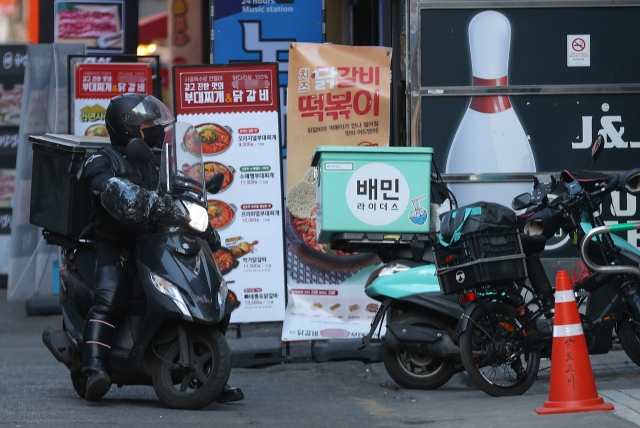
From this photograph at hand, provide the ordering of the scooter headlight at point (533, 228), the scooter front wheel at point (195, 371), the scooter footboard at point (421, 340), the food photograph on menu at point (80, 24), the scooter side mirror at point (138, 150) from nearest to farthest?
the scooter side mirror at point (138, 150)
the scooter front wheel at point (195, 371)
the scooter headlight at point (533, 228)
the scooter footboard at point (421, 340)
the food photograph on menu at point (80, 24)

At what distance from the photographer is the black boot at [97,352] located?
6.66m

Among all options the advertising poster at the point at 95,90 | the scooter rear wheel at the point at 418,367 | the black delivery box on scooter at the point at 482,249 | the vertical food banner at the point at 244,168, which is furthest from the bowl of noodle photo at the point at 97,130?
the black delivery box on scooter at the point at 482,249

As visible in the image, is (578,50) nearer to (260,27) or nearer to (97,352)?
(260,27)

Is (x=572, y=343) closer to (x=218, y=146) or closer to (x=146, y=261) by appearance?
(x=146, y=261)

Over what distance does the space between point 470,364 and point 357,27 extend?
21.8 feet

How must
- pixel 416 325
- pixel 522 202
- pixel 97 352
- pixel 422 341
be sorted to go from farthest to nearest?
pixel 416 325
pixel 422 341
pixel 522 202
pixel 97 352

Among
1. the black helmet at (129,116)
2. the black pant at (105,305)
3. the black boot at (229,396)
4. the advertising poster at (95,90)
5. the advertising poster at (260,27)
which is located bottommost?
the black boot at (229,396)

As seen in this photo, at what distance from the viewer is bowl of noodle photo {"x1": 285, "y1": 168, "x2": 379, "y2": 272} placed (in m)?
9.41

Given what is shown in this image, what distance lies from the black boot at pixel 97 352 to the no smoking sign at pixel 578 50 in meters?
4.59

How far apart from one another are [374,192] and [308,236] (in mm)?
1505

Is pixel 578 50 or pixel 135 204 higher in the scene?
pixel 578 50

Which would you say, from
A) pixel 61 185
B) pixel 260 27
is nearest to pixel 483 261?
pixel 61 185

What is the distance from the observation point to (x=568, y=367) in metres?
6.18

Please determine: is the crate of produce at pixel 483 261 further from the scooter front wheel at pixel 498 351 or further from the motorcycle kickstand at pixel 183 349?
the motorcycle kickstand at pixel 183 349
